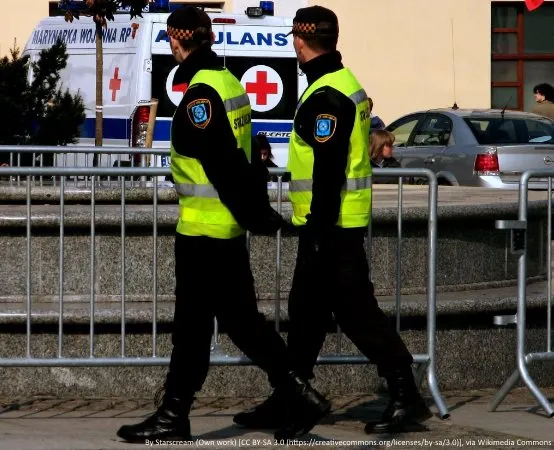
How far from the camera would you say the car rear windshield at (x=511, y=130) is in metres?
15.2

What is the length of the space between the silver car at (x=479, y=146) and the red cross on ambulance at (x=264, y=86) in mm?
1750

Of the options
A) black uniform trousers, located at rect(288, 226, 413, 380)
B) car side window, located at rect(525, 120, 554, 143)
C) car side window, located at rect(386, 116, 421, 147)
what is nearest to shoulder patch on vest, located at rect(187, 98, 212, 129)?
black uniform trousers, located at rect(288, 226, 413, 380)

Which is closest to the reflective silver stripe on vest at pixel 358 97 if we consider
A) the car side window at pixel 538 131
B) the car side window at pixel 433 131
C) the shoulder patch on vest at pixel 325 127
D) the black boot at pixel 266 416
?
the shoulder patch on vest at pixel 325 127

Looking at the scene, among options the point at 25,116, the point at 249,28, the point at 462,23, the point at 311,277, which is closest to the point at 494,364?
the point at 311,277

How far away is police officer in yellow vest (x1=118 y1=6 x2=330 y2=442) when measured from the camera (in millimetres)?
6086

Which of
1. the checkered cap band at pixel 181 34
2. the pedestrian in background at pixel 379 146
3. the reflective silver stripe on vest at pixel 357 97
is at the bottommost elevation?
the reflective silver stripe on vest at pixel 357 97

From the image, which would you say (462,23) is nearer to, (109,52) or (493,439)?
(109,52)

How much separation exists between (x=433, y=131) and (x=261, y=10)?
2314 mm

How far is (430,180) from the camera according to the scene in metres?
7.18

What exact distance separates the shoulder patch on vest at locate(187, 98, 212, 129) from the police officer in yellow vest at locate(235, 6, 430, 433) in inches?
18.5

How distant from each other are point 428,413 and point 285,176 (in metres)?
1.44

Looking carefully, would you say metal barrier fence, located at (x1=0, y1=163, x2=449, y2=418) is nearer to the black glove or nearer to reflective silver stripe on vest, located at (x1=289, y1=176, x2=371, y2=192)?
reflective silver stripe on vest, located at (x1=289, y1=176, x2=371, y2=192)

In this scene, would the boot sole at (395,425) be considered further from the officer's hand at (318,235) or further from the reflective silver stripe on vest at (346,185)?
the reflective silver stripe on vest at (346,185)

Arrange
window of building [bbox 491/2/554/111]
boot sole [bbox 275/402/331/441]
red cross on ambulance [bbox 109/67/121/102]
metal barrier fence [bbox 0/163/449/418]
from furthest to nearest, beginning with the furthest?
window of building [bbox 491/2/554/111]
red cross on ambulance [bbox 109/67/121/102]
metal barrier fence [bbox 0/163/449/418]
boot sole [bbox 275/402/331/441]
